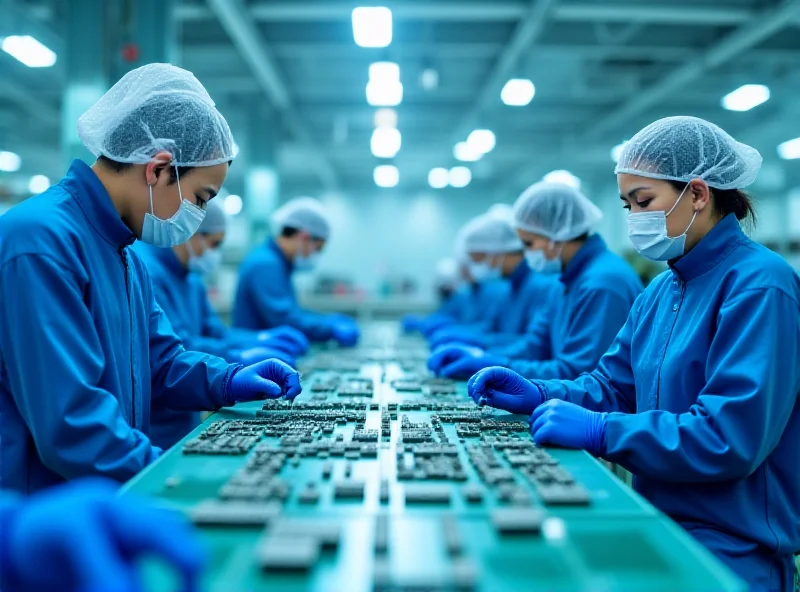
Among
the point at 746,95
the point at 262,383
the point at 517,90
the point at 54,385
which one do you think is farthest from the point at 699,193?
the point at 746,95

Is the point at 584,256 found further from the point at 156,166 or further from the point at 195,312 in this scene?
the point at 195,312

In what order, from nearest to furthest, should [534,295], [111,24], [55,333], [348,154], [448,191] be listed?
[55,333], [111,24], [534,295], [348,154], [448,191]

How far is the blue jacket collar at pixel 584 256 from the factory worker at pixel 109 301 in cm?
146

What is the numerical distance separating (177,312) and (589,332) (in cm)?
207

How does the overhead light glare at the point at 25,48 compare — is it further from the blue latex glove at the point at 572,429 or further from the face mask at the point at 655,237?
the blue latex glove at the point at 572,429

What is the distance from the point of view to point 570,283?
3035 millimetres

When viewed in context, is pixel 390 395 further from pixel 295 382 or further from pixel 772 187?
pixel 772 187

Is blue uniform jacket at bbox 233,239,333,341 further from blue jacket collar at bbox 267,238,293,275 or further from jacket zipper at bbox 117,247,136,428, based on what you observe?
jacket zipper at bbox 117,247,136,428

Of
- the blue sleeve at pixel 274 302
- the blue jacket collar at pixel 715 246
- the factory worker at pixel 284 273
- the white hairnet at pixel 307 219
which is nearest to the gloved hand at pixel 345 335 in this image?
the factory worker at pixel 284 273

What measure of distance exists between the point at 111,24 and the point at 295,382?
3.17 meters

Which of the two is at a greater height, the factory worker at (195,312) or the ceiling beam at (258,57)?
the ceiling beam at (258,57)

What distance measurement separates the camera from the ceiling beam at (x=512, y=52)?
5109 mm

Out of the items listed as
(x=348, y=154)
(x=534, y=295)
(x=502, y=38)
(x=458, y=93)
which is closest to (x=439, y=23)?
(x=502, y=38)

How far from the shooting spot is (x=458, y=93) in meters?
8.31
